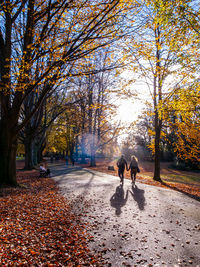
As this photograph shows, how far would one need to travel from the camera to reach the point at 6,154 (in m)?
9.18

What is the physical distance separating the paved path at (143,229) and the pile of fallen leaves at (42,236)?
354 mm

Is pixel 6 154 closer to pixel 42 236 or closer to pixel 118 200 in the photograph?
pixel 118 200

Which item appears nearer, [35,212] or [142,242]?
[142,242]

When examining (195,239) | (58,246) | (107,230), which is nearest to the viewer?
(58,246)

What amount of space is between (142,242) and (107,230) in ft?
3.15

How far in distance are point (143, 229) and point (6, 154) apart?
729 cm

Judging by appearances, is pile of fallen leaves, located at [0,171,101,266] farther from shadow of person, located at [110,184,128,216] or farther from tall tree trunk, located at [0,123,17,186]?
tall tree trunk, located at [0,123,17,186]

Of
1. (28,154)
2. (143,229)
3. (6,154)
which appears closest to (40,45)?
(6,154)

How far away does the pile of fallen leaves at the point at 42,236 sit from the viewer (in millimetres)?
3373

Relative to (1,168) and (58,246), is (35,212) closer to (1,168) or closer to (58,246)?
(58,246)

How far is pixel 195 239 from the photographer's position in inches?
166

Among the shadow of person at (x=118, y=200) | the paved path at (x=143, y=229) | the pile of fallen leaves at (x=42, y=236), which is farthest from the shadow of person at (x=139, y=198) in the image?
the pile of fallen leaves at (x=42, y=236)

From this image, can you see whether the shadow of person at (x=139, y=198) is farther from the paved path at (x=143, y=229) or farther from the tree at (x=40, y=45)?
the tree at (x=40, y=45)

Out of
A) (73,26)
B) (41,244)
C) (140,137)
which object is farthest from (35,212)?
(140,137)
